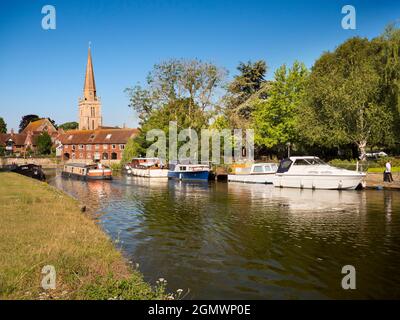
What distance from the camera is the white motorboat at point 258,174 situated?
43.0m

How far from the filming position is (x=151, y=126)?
6756 centimetres

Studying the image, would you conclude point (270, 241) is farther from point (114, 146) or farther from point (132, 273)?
point (114, 146)

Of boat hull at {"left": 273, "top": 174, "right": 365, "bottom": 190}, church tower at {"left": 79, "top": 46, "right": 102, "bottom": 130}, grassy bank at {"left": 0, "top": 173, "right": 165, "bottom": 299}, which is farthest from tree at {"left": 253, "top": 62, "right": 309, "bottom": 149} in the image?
church tower at {"left": 79, "top": 46, "right": 102, "bottom": 130}

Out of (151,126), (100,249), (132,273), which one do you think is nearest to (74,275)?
(132,273)

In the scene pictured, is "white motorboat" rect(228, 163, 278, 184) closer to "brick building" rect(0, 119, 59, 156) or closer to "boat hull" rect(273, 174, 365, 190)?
"boat hull" rect(273, 174, 365, 190)

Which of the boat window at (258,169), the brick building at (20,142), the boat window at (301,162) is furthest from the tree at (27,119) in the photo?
the boat window at (301,162)

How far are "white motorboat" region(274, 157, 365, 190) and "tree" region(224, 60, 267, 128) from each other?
1917 centimetres

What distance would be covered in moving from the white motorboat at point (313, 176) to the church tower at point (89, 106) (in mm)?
109247

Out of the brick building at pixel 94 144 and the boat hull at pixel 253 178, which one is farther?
the brick building at pixel 94 144

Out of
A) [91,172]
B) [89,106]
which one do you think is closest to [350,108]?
[91,172]

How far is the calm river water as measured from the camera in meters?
10.5

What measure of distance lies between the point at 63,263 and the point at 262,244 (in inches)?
326

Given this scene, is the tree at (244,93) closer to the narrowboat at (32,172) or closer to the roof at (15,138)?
the narrowboat at (32,172)
